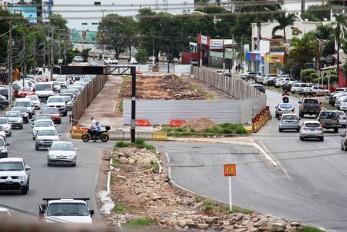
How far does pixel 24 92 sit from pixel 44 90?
2.26m

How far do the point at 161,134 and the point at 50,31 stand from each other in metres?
123

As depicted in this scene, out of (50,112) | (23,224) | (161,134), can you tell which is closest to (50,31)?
(50,112)

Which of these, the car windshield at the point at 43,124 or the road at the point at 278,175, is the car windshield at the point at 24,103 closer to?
the car windshield at the point at 43,124

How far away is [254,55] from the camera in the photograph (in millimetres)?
170000

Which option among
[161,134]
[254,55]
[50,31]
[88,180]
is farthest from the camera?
[50,31]

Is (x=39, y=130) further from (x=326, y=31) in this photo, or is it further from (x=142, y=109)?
(x=326, y=31)

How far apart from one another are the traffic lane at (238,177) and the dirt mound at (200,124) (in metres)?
7.72

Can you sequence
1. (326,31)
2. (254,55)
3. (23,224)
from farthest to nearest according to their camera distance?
1. (254,55)
2. (326,31)
3. (23,224)

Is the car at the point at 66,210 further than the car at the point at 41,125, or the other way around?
the car at the point at 41,125

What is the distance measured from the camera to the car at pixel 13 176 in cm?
3180

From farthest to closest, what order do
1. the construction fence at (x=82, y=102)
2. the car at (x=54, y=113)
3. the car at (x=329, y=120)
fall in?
the construction fence at (x=82, y=102) → the car at (x=54, y=113) → the car at (x=329, y=120)

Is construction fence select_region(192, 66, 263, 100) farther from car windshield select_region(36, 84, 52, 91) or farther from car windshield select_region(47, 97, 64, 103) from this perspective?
car windshield select_region(36, 84, 52, 91)

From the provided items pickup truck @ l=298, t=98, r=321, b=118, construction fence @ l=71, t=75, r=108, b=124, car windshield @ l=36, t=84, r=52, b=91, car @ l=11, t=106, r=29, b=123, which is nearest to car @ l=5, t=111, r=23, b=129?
car @ l=11, t=106, r=29, b=123

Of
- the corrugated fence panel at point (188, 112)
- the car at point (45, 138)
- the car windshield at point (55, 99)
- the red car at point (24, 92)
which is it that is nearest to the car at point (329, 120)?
the corrugated fence panel at point (188, 112)
